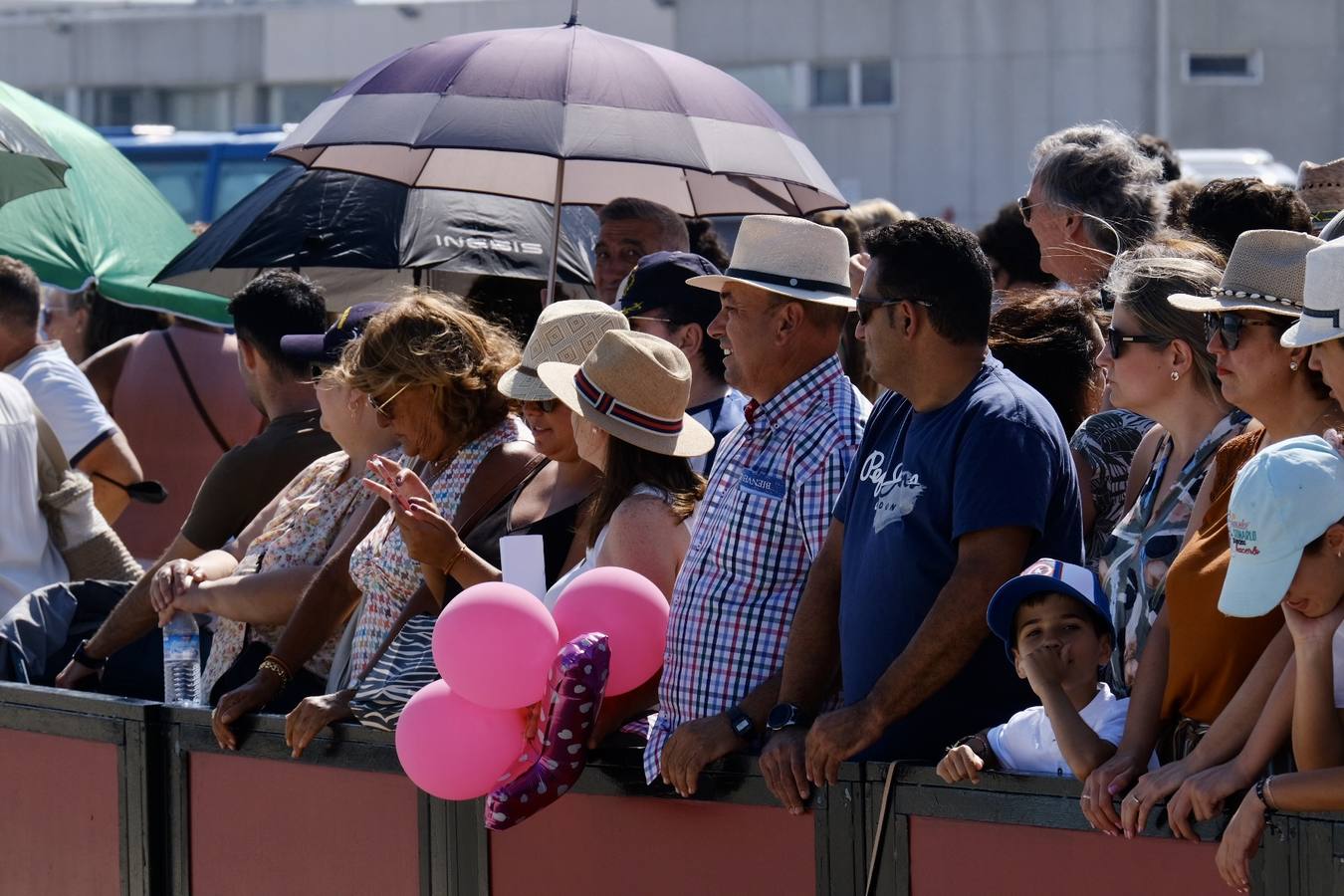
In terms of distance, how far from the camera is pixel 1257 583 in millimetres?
2951

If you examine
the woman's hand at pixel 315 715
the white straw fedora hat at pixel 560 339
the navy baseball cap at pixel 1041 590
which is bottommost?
the woman's hand at pixel 315 715

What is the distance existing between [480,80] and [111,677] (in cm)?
216

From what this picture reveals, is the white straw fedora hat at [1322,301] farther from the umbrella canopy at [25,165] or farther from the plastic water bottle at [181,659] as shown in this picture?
the umbrella canopy at [25,165]

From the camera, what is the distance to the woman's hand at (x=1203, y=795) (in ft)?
10.2

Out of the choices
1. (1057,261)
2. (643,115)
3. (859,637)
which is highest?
(643,115)

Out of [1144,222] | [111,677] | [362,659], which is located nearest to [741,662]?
[362,659]

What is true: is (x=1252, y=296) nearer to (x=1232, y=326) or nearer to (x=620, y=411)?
(x=1232, y=326)

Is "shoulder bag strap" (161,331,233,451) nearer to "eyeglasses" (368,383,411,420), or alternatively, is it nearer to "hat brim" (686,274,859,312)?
"eyeglasses" (368,383,411,420)

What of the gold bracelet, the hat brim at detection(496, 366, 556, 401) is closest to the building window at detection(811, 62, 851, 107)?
the gold bracelet

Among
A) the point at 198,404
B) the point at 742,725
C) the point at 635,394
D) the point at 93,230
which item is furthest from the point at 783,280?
the point at 93,230

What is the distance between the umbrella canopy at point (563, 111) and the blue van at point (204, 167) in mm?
9376

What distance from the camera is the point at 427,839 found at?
15.2 feet

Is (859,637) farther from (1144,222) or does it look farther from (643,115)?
(643,115)

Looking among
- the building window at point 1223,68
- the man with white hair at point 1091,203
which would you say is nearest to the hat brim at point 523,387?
the man with white hair at point 1091,203
